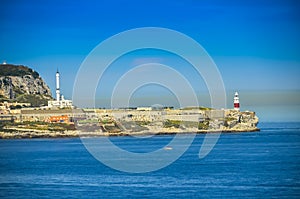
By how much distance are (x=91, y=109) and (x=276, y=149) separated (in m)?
41.3

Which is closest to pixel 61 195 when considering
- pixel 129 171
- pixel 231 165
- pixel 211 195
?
pixel 211 195

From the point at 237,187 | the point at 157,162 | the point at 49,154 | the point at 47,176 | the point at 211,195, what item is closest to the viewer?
the point at 211,195

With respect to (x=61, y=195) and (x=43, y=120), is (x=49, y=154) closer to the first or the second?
(x=61, y=195)

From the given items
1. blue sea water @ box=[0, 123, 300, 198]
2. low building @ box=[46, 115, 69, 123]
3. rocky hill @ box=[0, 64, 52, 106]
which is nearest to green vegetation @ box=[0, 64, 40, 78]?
rocky hill @ box=[0, 64, 52, 106]

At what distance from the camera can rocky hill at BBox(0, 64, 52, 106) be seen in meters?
87.9

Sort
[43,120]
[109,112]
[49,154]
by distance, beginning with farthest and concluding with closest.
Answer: [109,112], [43,120], [49,154]

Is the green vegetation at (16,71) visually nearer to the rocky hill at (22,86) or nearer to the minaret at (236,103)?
the rocky hill at (22,86)

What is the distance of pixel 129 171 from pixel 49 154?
11983 mm

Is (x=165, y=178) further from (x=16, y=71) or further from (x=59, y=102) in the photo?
(x=16, y=71)

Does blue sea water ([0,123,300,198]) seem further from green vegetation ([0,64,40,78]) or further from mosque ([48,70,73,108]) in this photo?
green vegetation ([0,64,40,78])

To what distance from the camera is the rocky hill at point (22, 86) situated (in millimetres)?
87875

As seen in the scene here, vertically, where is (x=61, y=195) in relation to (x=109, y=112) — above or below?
below

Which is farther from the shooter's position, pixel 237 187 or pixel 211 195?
pixel 237 187

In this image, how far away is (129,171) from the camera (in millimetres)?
28766
